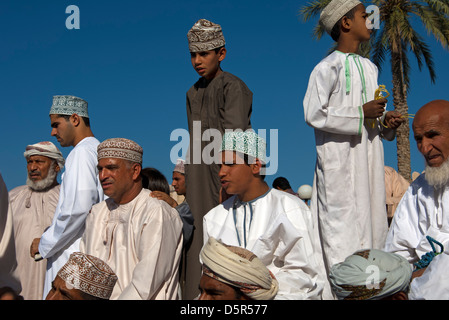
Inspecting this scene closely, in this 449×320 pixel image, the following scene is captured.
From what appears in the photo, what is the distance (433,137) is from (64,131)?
3991mm

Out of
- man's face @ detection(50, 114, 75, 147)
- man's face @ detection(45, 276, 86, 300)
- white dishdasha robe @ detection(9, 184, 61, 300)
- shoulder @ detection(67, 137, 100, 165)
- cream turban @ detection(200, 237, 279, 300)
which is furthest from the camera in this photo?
white dishdasha robe @ detection(9, 184, 61, 300)

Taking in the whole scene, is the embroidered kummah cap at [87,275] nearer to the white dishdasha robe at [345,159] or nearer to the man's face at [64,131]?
the white dishdasha robe at [345,159]

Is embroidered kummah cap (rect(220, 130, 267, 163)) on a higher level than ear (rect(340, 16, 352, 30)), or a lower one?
lower

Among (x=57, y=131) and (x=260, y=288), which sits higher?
(x=57, y=131)

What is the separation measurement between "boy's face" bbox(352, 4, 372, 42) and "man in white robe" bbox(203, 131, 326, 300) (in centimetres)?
150

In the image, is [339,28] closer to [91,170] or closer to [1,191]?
[91,170]

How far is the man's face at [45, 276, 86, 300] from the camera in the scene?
4.25 meters

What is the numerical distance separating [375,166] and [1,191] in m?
3.37

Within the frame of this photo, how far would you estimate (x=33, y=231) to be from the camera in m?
7.24

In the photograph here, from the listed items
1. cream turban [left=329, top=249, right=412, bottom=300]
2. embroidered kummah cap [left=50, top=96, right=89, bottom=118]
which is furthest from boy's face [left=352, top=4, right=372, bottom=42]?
embroidered kummah cap [left=50, top=96, right=89, bottom=118]

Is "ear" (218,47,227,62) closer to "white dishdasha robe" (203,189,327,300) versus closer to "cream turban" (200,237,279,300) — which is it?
"white dishdasha robe" (203,189,327,300)

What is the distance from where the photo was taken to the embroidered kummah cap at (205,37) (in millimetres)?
5973

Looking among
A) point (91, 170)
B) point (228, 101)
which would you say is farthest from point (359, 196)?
point (91, 170)

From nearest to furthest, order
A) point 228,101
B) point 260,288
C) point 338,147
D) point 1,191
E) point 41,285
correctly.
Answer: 1. point 1,191
2. point 260,288
3. point 338,147
4. point 228,101
5. point 41,285
